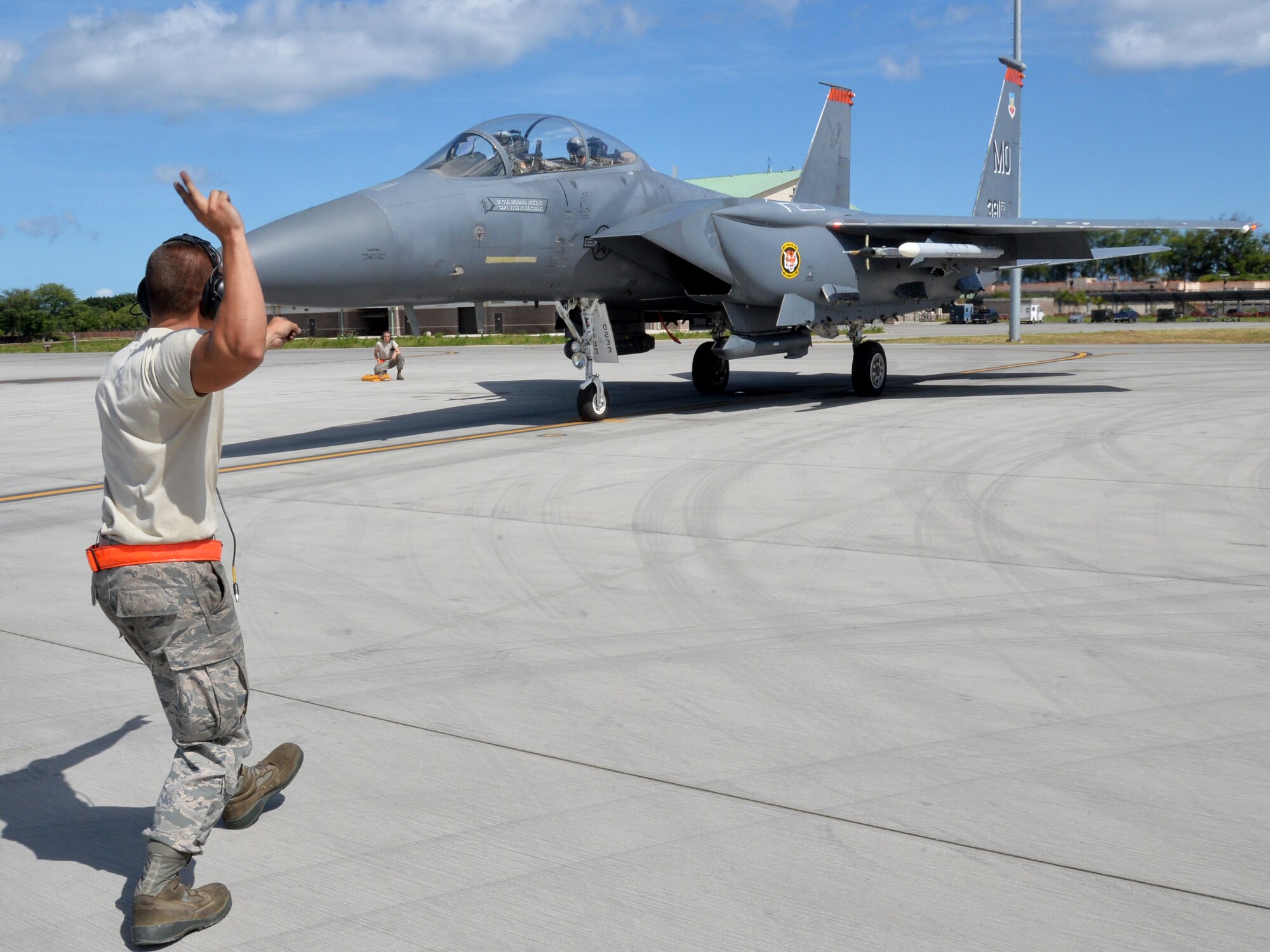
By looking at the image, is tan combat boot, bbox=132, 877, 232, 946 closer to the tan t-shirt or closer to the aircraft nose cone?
the tan t-shirt

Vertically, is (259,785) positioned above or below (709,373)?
below

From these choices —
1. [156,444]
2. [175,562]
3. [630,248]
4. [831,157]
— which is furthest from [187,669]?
[831,157]

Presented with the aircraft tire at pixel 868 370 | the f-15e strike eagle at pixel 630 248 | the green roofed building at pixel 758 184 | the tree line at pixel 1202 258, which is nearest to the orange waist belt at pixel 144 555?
the f-15e strike eagle at pixel 630 248

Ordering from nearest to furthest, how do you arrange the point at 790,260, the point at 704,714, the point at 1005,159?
the point at 704,714
the point at 790,260
the point at 1005,159

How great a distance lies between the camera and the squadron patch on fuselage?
13555 mm

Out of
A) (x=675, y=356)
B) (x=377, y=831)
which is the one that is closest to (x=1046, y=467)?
(x=377, y=831)

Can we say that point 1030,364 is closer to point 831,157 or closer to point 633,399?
point 831,157

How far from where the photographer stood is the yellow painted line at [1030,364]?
67.7 feet

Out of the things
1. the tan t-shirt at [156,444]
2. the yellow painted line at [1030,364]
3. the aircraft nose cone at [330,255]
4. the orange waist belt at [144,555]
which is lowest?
the yellow painted line at [1030,364]

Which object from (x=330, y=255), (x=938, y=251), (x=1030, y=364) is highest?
(x=938, y=251)

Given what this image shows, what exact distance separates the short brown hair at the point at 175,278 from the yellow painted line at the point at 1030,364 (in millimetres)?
18408

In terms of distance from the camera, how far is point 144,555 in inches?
106

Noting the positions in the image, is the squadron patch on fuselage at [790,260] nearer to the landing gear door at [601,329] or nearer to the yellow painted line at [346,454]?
the landing gear door at [601,329]

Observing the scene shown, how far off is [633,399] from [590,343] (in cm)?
385
